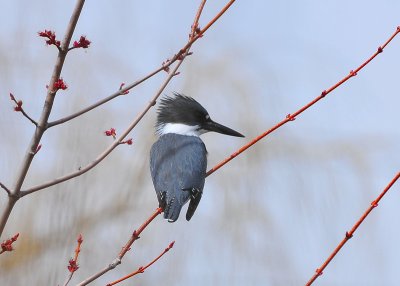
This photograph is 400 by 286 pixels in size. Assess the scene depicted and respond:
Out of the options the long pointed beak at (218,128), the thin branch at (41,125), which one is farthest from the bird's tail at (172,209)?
the thin branch at (41,125)

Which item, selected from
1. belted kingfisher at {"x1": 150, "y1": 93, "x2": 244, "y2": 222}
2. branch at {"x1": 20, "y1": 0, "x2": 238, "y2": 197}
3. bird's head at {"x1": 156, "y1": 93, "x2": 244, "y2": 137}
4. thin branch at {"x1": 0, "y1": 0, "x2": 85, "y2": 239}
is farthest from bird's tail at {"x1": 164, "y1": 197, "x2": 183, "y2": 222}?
thin branch at {"x1": 0, "y1": 0, "x2": 85, "y2": 239}

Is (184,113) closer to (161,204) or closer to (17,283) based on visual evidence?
(161,204)

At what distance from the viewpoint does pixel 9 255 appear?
395 cm

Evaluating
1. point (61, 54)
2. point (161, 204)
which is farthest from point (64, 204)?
point (61, 54)

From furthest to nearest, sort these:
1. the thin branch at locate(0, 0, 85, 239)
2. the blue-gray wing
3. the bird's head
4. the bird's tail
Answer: the bird's head → the blue-gray wing → the bird's tail → the thin branch at locate(0, 0, 85, 239)

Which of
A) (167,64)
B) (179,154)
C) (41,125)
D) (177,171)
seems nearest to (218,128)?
(179,154)

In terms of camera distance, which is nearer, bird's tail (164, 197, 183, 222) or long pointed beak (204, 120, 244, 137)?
bird's tail (164, 197, 183, 222)

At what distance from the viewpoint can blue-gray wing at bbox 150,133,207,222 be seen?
11.3 ft

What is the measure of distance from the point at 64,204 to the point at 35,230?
2.68 feet

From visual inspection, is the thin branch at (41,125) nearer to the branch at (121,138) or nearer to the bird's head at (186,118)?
the branch at (121,138)

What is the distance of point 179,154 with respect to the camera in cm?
375

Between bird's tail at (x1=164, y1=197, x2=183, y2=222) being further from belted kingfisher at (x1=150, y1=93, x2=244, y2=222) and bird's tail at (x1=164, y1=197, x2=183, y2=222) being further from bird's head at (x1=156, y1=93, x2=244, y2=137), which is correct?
bird's head at (x1=156, y1=93, x2=244, y2=137)

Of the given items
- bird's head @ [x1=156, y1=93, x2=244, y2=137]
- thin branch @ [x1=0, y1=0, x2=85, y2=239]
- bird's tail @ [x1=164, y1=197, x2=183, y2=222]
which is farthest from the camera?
bird's head @ [x1=156, y1=93, x2=244, y2=137]

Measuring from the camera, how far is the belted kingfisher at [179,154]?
3.48 m
